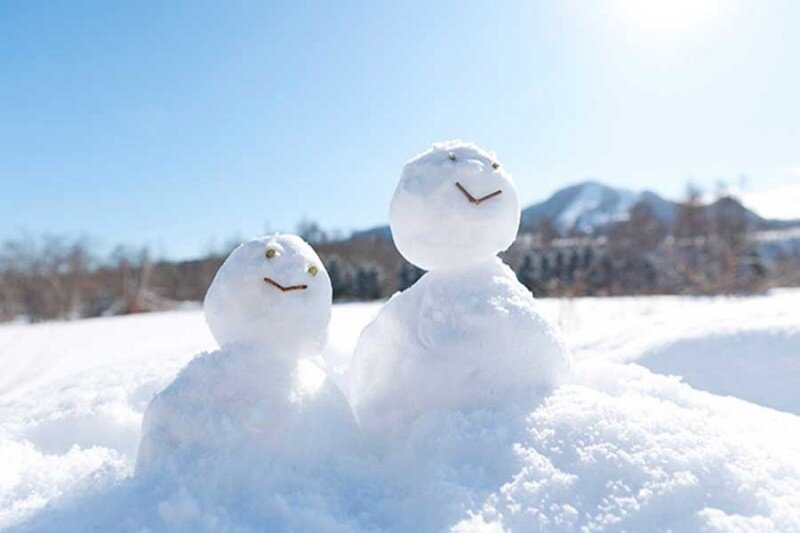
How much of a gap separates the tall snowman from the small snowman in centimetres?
17

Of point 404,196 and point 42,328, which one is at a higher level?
point 404,196

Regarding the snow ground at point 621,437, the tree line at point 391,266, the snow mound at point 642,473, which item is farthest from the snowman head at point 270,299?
the tree line at point 391,266

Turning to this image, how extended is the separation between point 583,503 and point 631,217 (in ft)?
62.6

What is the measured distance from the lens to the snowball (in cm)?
137

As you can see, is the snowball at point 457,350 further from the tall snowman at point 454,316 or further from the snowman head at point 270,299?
the snowman head at point 270,299

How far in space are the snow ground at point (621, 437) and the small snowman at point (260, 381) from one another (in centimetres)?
17

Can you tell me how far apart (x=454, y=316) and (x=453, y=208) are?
0.31 m

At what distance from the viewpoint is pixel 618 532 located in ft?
3.10

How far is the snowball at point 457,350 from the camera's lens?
137 centimetres

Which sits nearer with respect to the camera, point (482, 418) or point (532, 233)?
point (482, 418)

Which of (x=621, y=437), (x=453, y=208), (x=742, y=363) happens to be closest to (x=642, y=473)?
(x=621, y=437)

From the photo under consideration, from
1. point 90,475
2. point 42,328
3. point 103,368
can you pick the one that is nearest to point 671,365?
point 90,475

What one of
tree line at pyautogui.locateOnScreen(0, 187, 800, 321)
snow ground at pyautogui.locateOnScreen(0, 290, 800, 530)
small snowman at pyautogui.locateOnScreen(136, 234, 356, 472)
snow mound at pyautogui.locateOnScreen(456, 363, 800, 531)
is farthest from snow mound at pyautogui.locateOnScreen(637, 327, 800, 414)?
tree line at pyautogui.locateOnScreen(0, 187, 800, 321)

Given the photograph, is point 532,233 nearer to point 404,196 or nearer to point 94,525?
point 404,196
